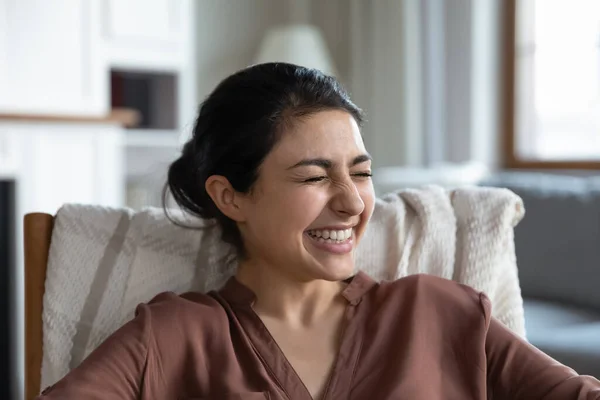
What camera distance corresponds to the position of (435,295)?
1.21 metres

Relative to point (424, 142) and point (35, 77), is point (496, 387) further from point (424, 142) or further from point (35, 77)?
point (424, 142)

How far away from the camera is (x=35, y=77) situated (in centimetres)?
323

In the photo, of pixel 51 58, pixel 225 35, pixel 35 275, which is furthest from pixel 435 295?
pixel 225 35

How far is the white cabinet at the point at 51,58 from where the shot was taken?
10.4 feet

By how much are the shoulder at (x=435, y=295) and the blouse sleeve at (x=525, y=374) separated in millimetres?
17

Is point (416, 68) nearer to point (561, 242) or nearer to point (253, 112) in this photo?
point (561, 242)

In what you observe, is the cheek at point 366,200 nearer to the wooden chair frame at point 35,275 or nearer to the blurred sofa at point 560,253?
the wooden chair frame at point 35,275

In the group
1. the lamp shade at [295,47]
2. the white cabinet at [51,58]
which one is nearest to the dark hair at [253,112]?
the white cabinet at [51,58]

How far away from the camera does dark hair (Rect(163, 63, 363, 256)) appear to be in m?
1.17

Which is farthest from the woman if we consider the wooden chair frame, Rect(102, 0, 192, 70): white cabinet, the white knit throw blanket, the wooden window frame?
the wooden window frame

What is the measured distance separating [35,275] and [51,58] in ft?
7.05

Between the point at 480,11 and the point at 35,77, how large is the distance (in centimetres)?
208

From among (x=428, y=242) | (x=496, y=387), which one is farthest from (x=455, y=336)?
(x=428, y=242)

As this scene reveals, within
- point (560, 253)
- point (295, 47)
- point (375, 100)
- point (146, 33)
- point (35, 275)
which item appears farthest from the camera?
point (375, 100)
